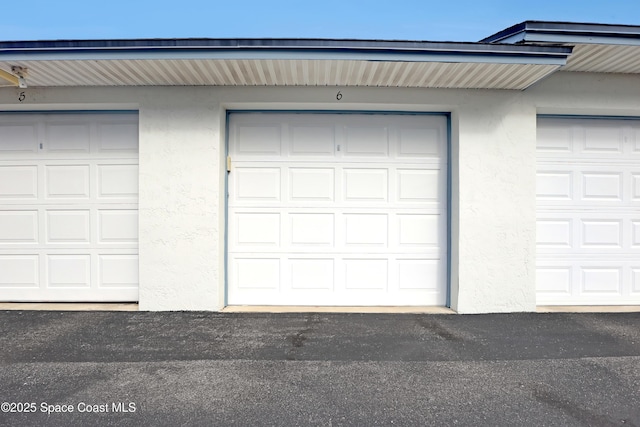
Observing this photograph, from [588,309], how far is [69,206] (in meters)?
6.85

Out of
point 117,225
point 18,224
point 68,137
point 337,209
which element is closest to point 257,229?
point 337,209

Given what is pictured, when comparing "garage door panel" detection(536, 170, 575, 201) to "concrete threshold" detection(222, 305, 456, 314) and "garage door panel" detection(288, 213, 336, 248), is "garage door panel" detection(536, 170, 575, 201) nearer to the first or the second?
"concrete threshold" detection(222, 305, 456, 314)

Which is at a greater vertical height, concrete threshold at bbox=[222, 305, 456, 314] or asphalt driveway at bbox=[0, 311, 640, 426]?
concrete threshold at bbox=[222, 305, 456, 314]

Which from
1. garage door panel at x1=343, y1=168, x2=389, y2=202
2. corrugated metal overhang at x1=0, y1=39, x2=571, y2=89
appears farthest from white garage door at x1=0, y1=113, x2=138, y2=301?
garage door panel at x1=343, y1=168, x2=389, y2=202

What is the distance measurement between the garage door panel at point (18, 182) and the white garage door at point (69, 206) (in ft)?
0.04

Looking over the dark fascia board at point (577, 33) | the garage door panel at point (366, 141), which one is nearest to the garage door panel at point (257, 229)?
the garage door panel at point (366, 141)

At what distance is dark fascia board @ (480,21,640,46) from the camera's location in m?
4.51

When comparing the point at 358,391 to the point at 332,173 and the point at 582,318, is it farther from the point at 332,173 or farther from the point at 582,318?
the point at 582,318

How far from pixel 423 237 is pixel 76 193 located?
455 centimetres

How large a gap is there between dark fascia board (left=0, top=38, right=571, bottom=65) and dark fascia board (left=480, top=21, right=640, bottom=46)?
10.9 inches

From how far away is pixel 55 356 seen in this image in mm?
3682

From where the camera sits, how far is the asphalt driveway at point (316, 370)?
107 inches

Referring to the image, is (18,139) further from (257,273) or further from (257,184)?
(257,273)

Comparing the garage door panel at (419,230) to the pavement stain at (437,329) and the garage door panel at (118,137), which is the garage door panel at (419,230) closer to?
the pavement stain at (437,329)
